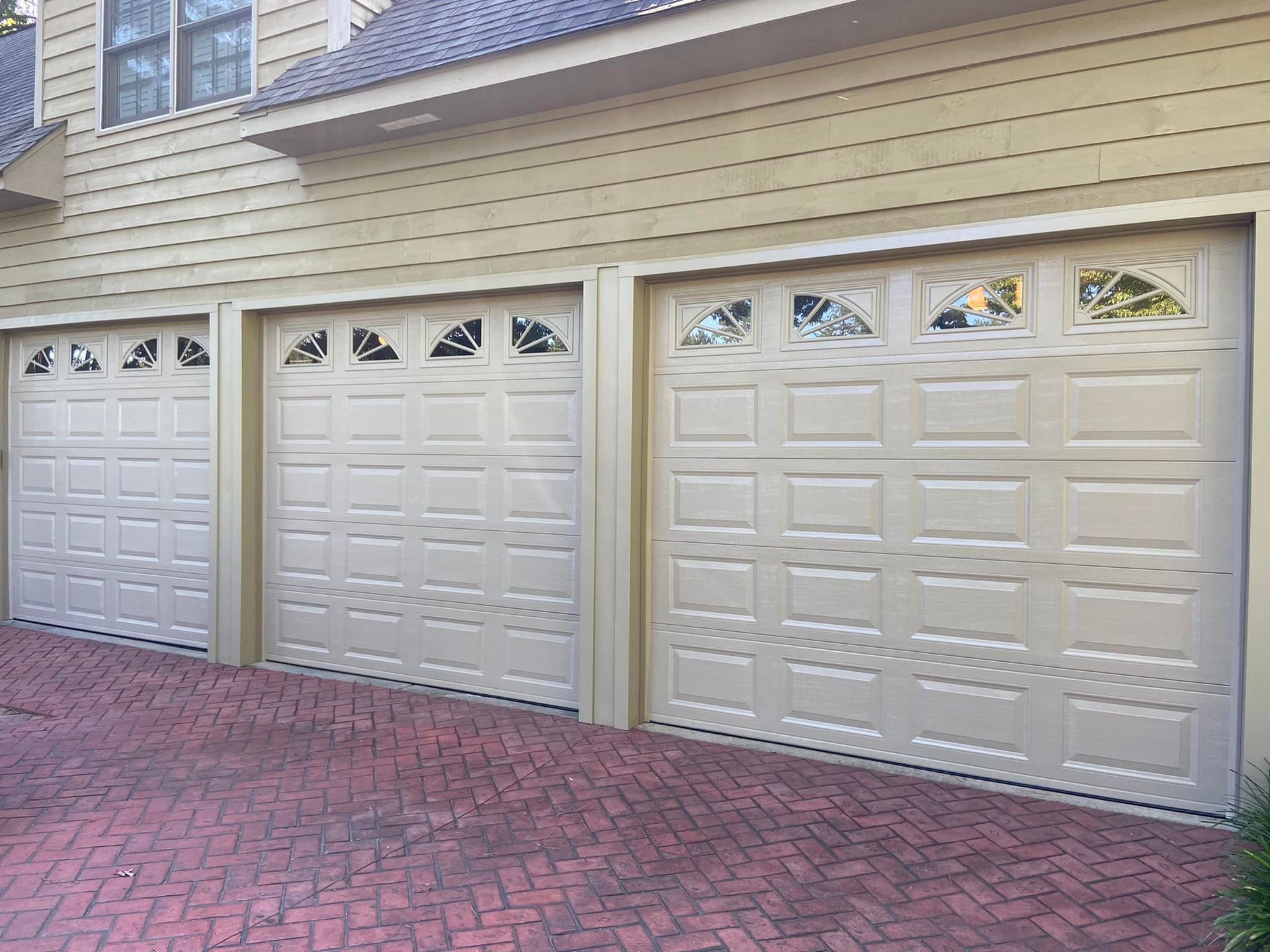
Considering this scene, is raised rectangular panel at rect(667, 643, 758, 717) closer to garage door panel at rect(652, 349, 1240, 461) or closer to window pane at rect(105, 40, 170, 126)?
garage door panel at rect(652, 349, 1240, 461)

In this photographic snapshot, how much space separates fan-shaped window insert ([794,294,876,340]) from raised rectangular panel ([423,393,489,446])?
1.98m

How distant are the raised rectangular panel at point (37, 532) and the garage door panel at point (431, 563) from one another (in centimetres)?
242

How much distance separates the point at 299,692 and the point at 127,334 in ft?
10.8

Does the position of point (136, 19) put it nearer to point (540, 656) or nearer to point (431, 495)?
point (431, 495)

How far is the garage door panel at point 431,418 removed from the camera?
5.18 metres

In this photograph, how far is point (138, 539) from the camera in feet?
22.1

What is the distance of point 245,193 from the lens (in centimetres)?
599

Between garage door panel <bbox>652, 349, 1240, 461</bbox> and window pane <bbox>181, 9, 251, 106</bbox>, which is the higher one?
window pane <bbox>181, 9, 251, 106</bbox>

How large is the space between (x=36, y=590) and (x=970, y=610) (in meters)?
7.30

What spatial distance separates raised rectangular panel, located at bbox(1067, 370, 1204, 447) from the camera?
366 cm

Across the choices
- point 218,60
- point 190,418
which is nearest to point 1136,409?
point 190,418

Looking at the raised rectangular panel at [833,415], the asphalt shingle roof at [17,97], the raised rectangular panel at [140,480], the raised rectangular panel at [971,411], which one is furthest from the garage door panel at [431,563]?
the asphalt shingle roof at [17,97]

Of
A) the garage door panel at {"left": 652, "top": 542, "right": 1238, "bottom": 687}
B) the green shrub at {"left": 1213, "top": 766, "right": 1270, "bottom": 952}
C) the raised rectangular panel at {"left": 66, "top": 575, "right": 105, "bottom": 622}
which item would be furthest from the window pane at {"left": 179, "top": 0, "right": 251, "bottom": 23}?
the green shrub at {"left": 1213, "top": 766, "right": 1270, "bottom": 952}

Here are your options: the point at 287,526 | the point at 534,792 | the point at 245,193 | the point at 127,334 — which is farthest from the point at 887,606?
the point at 127,334
